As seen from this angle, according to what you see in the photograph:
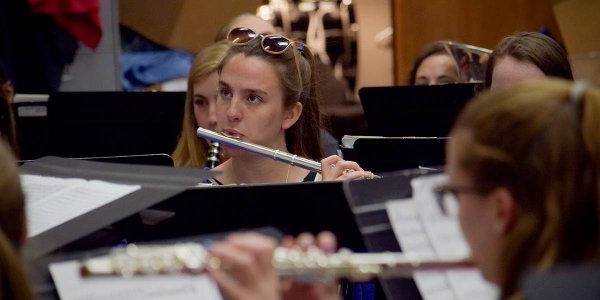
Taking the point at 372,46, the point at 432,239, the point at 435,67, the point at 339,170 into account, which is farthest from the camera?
the point at 372,46

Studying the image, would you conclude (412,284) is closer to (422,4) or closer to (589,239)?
(589,239)

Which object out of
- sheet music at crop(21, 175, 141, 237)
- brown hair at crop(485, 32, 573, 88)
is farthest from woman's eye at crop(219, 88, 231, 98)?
sheet music at crop(21, 175, 141, 237)

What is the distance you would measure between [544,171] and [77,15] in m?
2.96

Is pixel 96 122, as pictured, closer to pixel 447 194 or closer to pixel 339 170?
pixel 339 170

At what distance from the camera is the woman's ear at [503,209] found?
1.02m

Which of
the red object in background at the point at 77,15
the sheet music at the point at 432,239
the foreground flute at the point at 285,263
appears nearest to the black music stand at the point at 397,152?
the sheet music at the point at 432,239

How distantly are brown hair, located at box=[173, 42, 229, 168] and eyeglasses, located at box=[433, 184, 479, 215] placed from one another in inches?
55.6

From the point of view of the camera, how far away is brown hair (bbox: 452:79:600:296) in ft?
3.25

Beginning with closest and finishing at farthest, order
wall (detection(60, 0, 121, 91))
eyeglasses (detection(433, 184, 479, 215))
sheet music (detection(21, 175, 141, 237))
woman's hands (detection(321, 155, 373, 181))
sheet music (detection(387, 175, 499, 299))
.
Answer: eyeglasses (detection(433, 184, 479, 215))
sheet music (detection(387, 175, 499, 299))
sheet music (detection(21, 175, 141, 237))
woman's hands (detection(321, 155, 373, 181))
wall (detection(60, 0, 121, 91))

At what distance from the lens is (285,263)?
105 centimetres

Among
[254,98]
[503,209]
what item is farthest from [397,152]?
[503,209]

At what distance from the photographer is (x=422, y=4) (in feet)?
14.5

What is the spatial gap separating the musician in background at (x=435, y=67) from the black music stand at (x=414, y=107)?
0.74 meters

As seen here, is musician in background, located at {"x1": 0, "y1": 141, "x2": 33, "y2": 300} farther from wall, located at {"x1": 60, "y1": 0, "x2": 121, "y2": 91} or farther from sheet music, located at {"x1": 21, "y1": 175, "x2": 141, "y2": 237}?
wall, located at {"x1": 60, "y1": 0, "x2": 121, "y2": 91}
